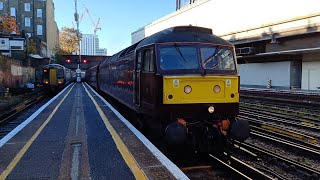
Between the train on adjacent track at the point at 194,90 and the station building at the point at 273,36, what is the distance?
809 inches

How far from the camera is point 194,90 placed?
301 inches

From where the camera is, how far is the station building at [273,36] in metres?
28.1

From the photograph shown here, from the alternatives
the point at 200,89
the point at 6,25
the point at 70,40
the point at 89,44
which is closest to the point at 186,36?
the point at 200,89

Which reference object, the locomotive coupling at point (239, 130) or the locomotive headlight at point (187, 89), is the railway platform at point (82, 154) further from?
the locomotive coupling at point (239, 130)

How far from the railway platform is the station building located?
71.0ft

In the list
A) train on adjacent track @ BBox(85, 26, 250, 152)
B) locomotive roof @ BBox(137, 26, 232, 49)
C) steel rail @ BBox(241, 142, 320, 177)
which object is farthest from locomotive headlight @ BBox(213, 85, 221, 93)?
steel rail @ BBox(241, 142, 320, 177)

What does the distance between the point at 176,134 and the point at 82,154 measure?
1.85 metres

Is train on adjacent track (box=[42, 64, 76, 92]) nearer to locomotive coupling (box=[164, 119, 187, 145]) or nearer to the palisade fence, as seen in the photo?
the palisade fence

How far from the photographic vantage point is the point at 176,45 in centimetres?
793

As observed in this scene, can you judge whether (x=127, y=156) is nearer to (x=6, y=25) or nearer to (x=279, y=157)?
(x=279, y=157)

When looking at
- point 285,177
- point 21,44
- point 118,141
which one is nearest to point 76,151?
Result: point 118,141

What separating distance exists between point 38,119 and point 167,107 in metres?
6.21

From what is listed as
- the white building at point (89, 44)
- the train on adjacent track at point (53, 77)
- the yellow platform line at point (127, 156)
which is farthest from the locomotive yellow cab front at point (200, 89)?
the white building at point (89, 44)

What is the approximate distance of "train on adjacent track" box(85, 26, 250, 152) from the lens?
7512 mm
